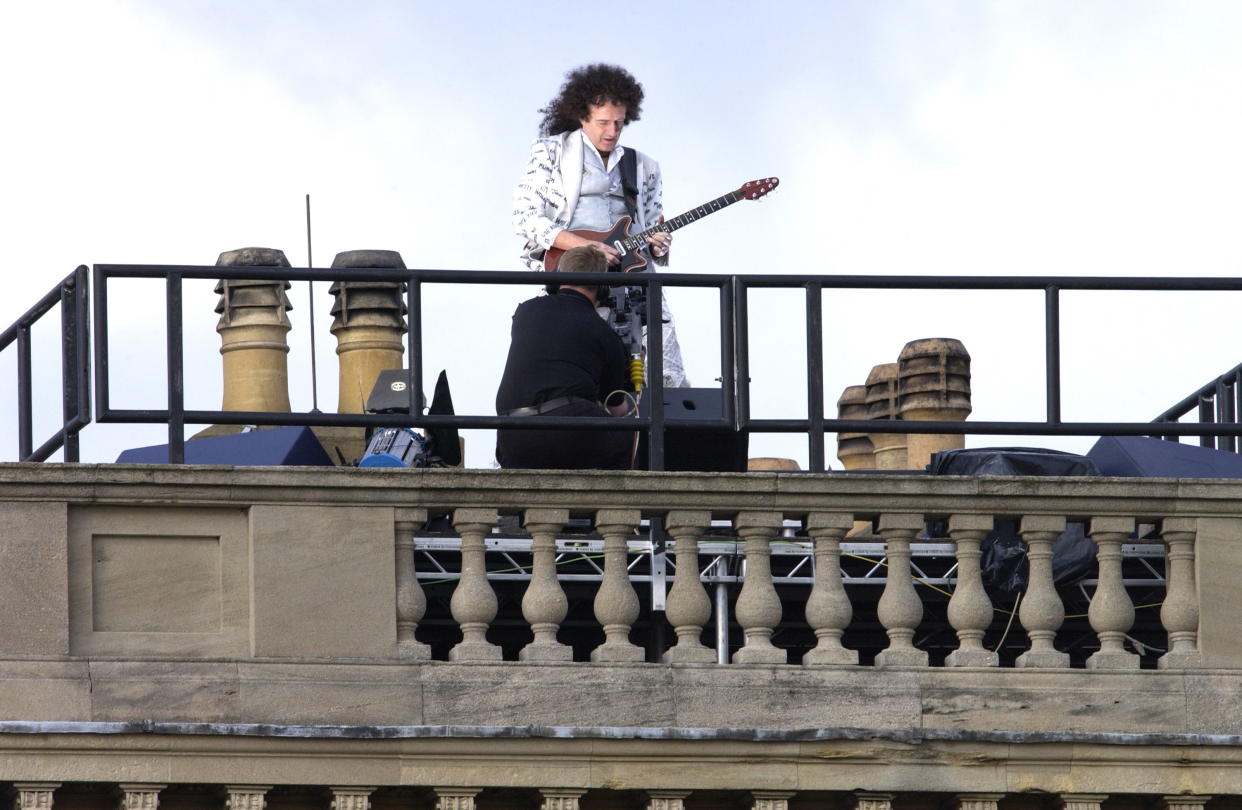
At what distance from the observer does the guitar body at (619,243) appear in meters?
14.8

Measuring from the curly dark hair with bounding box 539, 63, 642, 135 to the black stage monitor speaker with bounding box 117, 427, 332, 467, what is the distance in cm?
290

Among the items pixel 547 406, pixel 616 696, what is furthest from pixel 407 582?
pixel 547 406

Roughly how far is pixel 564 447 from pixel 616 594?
949mm

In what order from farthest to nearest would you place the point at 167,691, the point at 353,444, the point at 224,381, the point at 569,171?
1. the point at 224,381
2. the point at 353,444
3. the point at 569,171
4. the point at 167,691

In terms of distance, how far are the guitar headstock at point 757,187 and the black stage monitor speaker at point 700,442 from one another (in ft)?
13.0

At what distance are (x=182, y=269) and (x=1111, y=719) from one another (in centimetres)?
420

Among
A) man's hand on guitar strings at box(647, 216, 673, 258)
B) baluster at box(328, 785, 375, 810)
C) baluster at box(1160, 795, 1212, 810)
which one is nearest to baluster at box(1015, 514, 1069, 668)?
baluster at box(1160, 795, 1212, 810)

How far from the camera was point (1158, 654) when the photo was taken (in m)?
13.4

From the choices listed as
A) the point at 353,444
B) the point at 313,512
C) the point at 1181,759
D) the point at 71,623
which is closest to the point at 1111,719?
the point at 1181,759

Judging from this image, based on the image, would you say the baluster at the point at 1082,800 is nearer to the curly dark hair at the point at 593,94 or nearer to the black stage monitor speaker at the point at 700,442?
the black stage monitor speaker at the point at 700,442

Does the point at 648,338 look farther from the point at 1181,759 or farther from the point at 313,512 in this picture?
the point at 1181,759

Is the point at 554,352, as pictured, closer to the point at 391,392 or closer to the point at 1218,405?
the point at 391,392

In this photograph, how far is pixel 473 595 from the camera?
11641mm

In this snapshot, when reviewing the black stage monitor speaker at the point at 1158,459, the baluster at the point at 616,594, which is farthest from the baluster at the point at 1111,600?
the baluster at the point at 616,594
